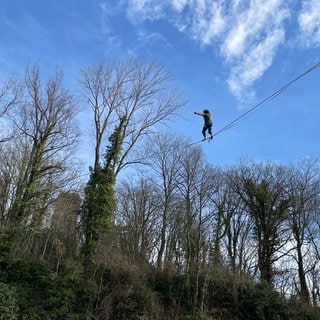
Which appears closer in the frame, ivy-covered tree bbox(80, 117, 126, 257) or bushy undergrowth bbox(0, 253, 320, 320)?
bushy undergrowth bbox(0, 253, 320, 320)

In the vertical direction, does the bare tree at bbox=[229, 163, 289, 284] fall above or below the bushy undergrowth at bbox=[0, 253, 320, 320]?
above

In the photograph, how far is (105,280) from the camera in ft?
60.3

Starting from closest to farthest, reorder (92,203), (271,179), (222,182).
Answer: (92,203) < (271,179) < (222,182)

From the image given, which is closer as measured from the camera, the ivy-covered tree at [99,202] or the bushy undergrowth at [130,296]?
the bushy undergrowth at [130,296]

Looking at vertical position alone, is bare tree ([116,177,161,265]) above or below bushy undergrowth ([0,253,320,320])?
above

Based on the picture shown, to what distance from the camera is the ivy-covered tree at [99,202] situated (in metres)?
20.5

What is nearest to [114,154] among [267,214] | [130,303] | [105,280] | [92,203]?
[92,203]

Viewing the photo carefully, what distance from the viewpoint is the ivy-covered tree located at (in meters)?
20.5

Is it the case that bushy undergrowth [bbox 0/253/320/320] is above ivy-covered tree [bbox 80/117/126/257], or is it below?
below

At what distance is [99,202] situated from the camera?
853 inches

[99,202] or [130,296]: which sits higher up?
[99,202]

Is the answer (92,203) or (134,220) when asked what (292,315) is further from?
(134,220)

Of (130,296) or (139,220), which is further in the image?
(139,220)

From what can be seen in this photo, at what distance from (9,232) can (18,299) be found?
4.96 metres
